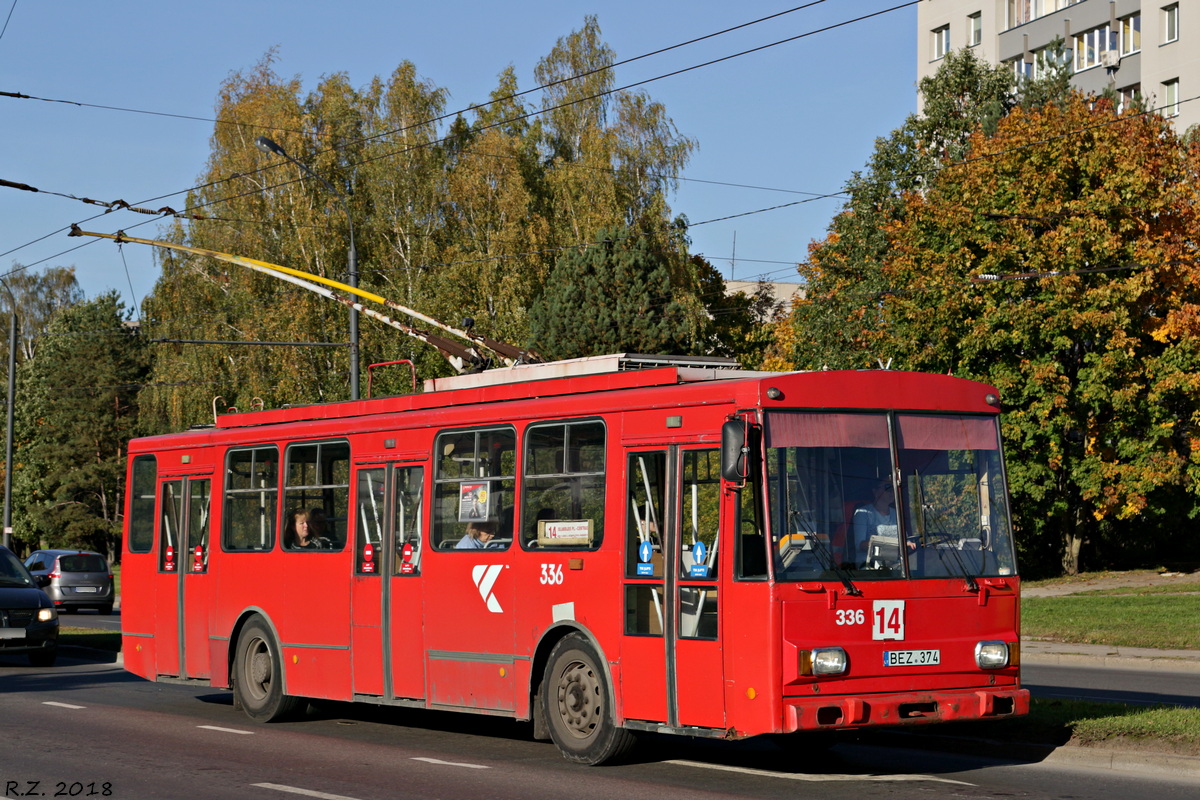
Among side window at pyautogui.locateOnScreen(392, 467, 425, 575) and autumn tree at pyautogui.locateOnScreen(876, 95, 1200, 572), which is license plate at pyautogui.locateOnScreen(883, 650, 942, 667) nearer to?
side window at pyautogui.locateOnScreen(392, 467, 425, 575)

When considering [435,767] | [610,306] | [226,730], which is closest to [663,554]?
[435,767]

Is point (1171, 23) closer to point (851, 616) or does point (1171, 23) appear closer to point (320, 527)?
point (320, 527)

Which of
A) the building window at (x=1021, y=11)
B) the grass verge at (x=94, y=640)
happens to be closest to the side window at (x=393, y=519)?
the grass verge at (x=94, y=640)

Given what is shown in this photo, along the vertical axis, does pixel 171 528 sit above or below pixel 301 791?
above

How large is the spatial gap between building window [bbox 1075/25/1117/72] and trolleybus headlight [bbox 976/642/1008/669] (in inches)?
1934

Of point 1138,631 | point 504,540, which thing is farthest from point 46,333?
point 504,540

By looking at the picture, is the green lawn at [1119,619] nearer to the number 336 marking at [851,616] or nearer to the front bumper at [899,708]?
the front bumper at [899,708]

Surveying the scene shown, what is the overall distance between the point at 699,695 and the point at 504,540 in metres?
2.59

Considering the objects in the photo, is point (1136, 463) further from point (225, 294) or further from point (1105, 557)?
point (225, 294)

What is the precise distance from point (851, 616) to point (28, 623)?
45.1ft

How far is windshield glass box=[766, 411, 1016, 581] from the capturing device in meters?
10.0

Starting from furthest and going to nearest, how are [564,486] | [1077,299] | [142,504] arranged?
[1077,299] → [142,504] → [564,486]

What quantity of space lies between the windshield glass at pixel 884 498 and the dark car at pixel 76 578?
30.4 metres

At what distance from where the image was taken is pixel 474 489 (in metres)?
12.6
